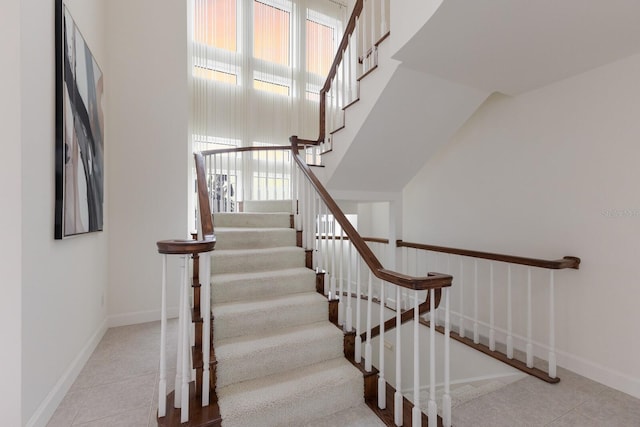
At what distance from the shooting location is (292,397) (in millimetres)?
1704

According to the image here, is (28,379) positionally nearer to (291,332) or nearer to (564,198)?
(291,332)

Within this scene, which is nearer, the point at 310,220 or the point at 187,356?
the point at 187,356

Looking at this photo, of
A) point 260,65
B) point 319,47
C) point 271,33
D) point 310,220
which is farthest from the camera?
point 319,47

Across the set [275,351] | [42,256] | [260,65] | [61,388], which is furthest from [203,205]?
[260,65]

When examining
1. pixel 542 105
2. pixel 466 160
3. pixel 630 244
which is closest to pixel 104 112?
pixel 466 160

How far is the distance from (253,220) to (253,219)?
1cm

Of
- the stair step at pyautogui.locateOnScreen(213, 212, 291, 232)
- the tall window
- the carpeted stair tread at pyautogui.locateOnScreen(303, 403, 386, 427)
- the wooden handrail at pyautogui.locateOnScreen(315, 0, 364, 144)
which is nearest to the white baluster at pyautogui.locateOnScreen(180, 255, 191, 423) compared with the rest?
the carpeted stair tread at pyautogui.locateOnScreen(303, 403, 386, 427)

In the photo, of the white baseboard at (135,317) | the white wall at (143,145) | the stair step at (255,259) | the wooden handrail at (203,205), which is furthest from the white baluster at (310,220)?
the white baseboard at (135,317)

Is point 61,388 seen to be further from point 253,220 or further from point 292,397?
point 253,220

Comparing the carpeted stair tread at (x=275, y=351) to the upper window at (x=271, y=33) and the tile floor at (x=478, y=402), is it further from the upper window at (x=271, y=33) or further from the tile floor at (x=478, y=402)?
the upper window at (x=271, y=33)

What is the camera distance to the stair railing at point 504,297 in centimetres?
231

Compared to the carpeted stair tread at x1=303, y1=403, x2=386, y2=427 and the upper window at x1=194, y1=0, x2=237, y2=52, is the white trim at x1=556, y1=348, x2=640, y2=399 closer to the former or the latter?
the carpeted stair tread at x1=303, y1=403, x2=386, y2=427

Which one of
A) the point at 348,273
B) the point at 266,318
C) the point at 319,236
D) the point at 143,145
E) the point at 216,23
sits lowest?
the point at 266,318

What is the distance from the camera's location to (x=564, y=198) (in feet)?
8.14
